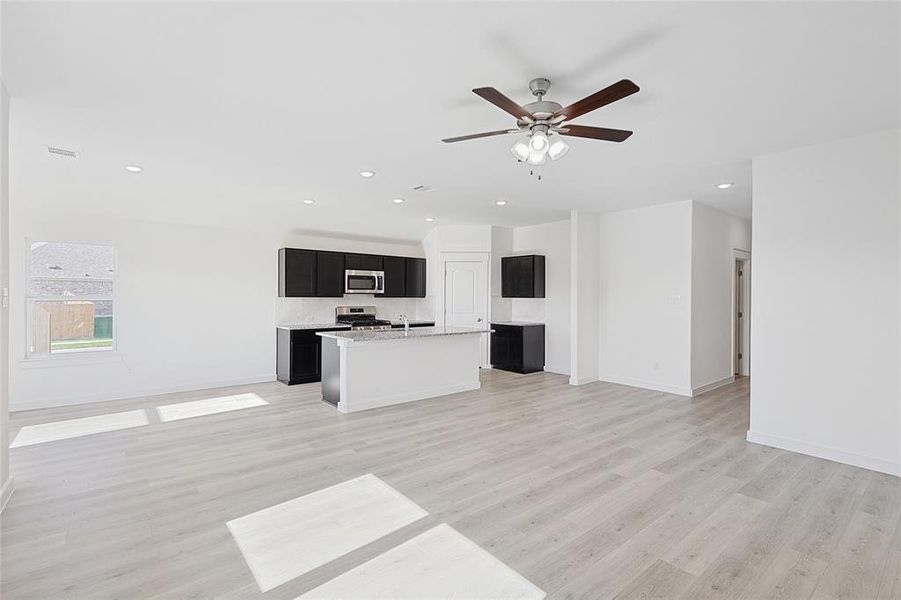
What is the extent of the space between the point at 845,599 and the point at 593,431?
7.82 feet

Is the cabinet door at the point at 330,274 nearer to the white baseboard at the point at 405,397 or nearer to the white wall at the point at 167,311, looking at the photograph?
the white wall at the point at 167,311

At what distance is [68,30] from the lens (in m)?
2.15

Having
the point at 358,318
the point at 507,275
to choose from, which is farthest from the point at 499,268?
the point at 358,318

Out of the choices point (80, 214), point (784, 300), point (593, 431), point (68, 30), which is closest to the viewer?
point (68, 30)

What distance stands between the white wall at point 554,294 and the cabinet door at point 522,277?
343 mm

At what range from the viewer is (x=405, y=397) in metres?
5.50

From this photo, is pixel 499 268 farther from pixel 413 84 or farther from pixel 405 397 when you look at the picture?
pixel 413 84

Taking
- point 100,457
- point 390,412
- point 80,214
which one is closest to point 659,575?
point 390,412

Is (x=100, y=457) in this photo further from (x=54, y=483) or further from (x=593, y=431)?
(x=593, y=431)

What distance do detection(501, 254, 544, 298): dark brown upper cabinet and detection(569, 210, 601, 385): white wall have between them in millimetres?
1051

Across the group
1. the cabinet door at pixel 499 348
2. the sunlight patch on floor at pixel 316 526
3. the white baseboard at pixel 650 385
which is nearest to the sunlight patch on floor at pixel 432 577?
the sunlight patch on floor at pixel 316 526

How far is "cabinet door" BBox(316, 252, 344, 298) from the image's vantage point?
279 inches

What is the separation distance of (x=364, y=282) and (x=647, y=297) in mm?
4416

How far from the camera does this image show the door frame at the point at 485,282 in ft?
26.1
